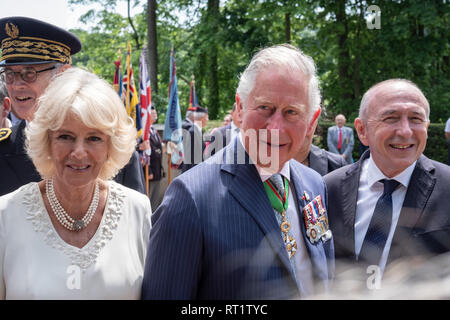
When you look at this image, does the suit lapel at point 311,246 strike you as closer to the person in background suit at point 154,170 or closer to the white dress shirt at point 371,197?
the white dress shirt at point 371,197

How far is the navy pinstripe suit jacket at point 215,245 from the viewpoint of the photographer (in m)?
1.63

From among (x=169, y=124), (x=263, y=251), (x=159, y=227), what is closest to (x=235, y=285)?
(x=263, y=251)

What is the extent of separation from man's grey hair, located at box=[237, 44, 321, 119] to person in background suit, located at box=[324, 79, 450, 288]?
82cm

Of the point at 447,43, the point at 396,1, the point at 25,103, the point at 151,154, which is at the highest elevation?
the point at 396,1

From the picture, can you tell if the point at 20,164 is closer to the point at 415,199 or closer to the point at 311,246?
the point at 311,246

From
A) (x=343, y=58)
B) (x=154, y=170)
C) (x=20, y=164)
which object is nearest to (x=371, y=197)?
(x=20, y=164)

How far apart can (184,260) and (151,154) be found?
732 cm

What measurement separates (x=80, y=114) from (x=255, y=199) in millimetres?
767

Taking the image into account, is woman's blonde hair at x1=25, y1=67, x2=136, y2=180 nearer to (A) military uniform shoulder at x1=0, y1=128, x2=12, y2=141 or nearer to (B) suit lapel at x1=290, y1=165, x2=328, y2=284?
(A) military uniform shoulder at x1=0, y1=128, x2=12, y2=141

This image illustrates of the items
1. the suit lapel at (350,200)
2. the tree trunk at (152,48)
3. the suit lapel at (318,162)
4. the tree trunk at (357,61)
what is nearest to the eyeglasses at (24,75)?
the suit lapel at (350,200)

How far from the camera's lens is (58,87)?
2.01 meters

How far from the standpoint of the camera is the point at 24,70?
9.18ft

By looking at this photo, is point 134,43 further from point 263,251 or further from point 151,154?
point 263,251

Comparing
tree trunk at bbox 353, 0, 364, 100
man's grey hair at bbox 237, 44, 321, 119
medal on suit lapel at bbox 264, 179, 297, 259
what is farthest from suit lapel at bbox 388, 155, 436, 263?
tree trunk at bbox 353, 0, 364, 100
